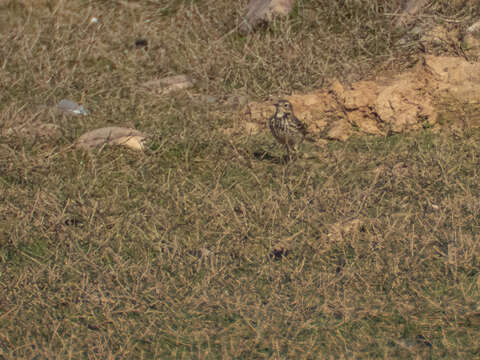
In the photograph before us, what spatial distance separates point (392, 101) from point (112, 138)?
2530 millimetres

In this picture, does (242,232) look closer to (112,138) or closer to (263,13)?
(112,138)

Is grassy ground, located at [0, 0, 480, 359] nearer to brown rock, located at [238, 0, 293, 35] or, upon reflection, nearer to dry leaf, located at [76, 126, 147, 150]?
dry leaf, located at [76, 126, 147, 150]

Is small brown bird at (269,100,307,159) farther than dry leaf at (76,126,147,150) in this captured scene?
No

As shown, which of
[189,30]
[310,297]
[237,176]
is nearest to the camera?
[310,297]

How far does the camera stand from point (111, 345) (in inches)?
135

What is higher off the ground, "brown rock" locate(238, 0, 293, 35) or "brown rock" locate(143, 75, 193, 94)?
"brown rock" locate(238, 0, 293, 35)

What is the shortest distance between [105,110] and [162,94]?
0.61 meters

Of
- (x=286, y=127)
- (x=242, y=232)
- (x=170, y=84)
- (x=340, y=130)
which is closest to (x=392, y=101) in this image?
(x=340, y=130)

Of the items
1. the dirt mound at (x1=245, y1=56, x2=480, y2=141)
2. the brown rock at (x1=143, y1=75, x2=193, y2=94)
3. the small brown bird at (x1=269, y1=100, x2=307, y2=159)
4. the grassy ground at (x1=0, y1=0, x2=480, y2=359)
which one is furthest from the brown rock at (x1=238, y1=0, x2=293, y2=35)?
the small brown bird at (x1=269, y1=100, x2=307, y2=159)

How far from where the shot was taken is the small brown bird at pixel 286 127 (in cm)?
535

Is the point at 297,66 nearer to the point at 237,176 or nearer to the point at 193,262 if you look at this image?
the point at 237,176

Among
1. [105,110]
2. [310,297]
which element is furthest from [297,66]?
[310,297]

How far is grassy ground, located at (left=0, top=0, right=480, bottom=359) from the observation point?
3.47m

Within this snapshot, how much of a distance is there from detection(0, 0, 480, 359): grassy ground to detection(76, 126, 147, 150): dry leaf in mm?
147
